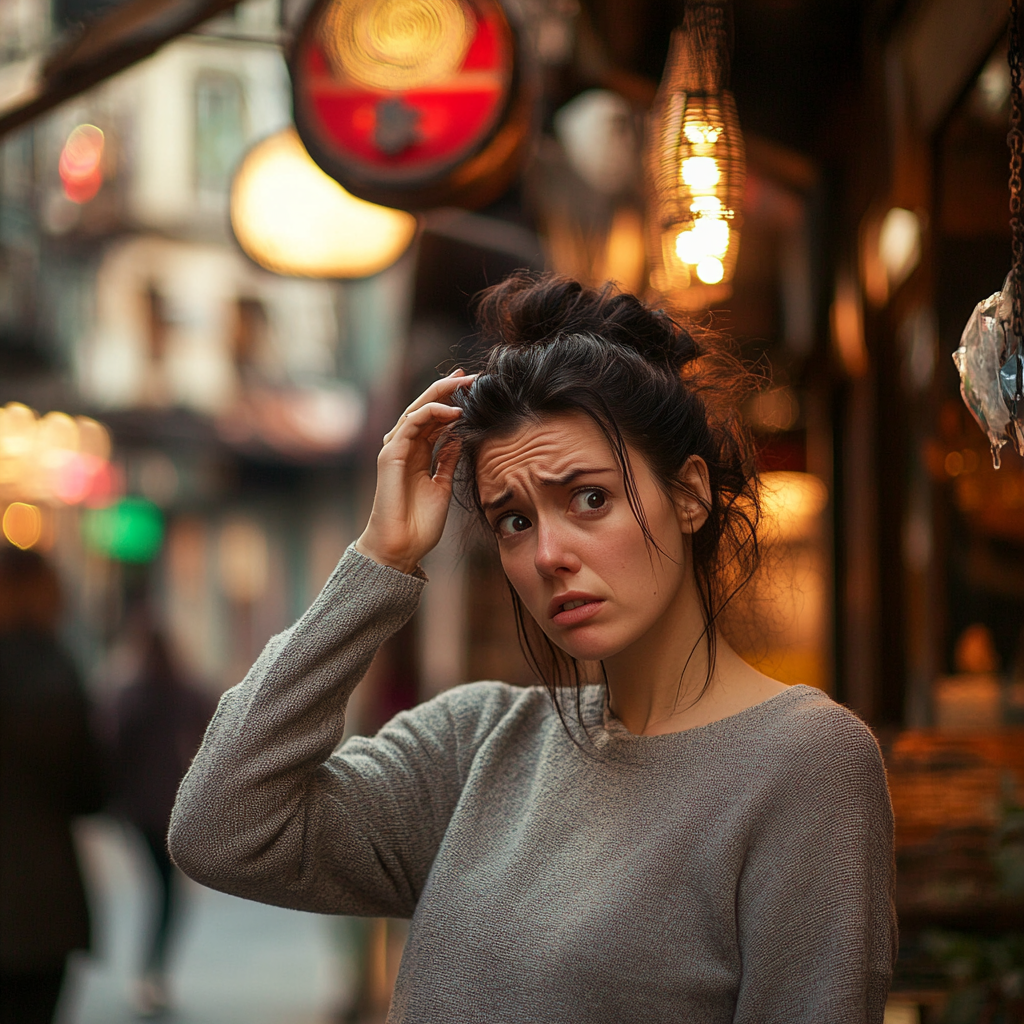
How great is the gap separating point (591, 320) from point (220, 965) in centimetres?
660

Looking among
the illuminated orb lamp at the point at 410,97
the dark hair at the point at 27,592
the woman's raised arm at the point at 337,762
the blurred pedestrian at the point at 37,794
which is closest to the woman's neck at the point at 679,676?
the woman's raised arm at the point at 337,762

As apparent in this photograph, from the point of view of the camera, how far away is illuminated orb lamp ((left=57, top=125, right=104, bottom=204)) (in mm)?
11062

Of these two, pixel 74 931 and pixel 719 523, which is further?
pixel 74 931

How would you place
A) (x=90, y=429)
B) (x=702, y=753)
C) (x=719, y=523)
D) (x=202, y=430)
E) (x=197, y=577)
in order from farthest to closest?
(x=197, y=577)
(x=202, y=430)
(x=90, y=429)
(x=719, y=523)
(x=702, y=753)

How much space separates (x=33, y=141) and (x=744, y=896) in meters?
17.0

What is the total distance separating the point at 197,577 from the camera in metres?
23.1

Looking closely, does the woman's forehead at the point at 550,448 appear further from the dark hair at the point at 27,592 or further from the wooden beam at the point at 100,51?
the dark hair at the point at 27,592

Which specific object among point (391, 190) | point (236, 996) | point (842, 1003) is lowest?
point (236, 996)

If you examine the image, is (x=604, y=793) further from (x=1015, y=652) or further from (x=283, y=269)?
(x=283, y=269)

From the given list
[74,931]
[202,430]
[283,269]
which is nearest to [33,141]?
[202,430]

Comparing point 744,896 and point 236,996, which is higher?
point 744,896

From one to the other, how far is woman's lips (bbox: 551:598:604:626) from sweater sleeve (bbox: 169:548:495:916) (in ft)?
0.87

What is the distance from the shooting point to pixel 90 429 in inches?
555

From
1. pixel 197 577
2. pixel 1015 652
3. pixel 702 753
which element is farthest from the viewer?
pixel 197 577
